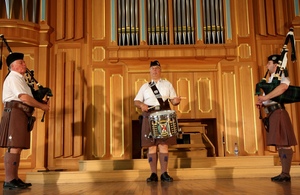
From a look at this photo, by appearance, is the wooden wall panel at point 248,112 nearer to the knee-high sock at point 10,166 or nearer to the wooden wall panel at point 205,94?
the wooden wall panel at point 205,94

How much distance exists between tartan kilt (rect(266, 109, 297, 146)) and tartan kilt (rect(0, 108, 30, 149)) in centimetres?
263

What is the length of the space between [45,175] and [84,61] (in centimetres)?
258

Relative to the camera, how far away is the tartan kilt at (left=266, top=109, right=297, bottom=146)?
13.3 ft

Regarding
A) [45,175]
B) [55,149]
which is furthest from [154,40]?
[45,175]

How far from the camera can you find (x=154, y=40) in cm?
671

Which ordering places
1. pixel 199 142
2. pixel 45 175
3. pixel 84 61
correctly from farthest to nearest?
1. pixel 84 61
2. pixel 199 142
3. pixel 45 175

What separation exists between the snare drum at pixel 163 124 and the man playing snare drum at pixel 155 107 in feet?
0.37

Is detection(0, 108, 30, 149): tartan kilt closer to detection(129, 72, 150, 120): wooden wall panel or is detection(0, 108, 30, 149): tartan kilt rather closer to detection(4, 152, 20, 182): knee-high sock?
detection(4, 152, 20, 182): knee-high sock

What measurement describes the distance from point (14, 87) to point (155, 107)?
1594 mm

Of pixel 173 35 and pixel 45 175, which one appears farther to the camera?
pixel 173 35

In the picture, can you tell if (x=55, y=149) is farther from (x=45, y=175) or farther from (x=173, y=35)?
(x=173, y=35)

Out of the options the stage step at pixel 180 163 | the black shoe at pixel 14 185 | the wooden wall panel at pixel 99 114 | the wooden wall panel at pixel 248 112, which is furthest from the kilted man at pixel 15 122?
the wooden wall panel at pixel 248 112

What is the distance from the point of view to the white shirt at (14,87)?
3807 millimetres

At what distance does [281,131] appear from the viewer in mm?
4086
